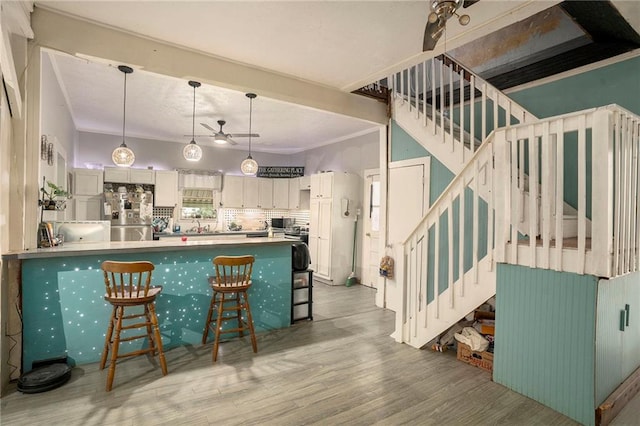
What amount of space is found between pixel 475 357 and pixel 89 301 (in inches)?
150

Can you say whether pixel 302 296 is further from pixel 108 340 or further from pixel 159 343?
pixel 108 340

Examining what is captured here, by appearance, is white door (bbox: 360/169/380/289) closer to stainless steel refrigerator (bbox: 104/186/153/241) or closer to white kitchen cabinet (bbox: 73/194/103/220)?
stainless steel refrigerator (bbox: 104/186/153/241)

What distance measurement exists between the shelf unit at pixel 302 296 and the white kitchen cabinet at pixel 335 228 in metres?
2.15

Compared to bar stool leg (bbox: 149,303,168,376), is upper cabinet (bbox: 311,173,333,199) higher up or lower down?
higher up

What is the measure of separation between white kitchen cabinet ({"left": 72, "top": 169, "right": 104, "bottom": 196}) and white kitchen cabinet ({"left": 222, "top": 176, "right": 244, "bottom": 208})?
2547 millimetres

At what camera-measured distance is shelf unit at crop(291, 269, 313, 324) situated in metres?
4.30

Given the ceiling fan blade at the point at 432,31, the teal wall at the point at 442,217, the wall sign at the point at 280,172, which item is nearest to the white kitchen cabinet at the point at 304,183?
the wall sign at the point at 280,172

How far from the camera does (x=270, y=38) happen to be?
3217 millimetres

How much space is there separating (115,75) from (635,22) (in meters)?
5.76

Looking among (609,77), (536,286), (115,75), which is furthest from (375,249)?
(115,75)

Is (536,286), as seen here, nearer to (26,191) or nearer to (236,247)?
(236,247)

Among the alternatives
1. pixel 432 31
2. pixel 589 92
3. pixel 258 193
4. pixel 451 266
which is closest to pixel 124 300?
pixel 451 266

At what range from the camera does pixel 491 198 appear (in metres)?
2.96

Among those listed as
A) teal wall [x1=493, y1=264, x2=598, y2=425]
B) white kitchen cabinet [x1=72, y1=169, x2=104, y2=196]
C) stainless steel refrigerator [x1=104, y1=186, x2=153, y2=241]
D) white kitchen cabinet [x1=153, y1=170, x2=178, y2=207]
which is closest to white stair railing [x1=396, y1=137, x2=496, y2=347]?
teal wall [x1=493, y1=264, x2=598, y2=425]
